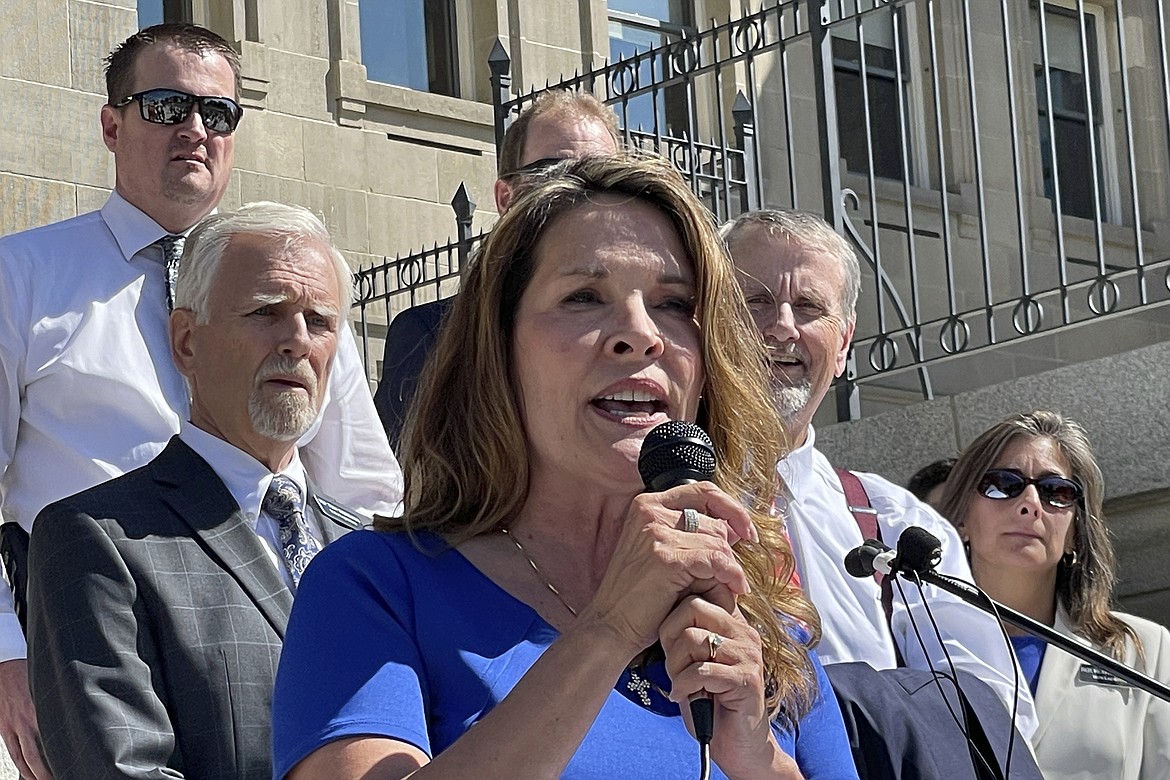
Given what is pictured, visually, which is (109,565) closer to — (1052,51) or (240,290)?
(240,290)

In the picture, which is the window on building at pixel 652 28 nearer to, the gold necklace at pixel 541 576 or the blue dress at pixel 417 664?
the gold necklace at pixel 541 576

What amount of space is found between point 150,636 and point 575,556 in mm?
1029

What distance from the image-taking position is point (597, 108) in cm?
625

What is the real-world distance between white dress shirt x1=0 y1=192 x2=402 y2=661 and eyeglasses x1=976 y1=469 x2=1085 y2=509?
71.0 inches

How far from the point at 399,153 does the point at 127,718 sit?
1090cm

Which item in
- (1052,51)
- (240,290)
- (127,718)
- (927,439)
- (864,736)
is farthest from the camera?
(1052,51)

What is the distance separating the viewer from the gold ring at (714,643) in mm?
2711

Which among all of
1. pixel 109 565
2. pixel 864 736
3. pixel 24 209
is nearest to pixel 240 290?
pixel 109 565

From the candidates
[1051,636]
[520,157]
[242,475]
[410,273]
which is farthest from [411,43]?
[1051,636]

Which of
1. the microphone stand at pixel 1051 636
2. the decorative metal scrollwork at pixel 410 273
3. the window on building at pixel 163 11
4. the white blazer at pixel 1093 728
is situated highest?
the window on building at pixel 163 11

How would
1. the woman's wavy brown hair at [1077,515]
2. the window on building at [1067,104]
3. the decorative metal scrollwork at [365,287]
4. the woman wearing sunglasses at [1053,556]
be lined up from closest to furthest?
the woman wearing sunglasses at [1053,556]
the woman's wavy brown hair at [1077,515]
the decorative metal scrollwork at [365,287]
the window on building at [1067,104]

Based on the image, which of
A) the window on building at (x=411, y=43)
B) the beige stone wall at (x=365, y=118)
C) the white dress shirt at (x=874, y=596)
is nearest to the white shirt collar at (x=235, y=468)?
the white dress shirt at (x=874, y=596)

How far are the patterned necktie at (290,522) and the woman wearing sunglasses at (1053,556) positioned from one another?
85.9 inches

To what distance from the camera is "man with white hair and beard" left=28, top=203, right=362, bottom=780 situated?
3.82 meters
